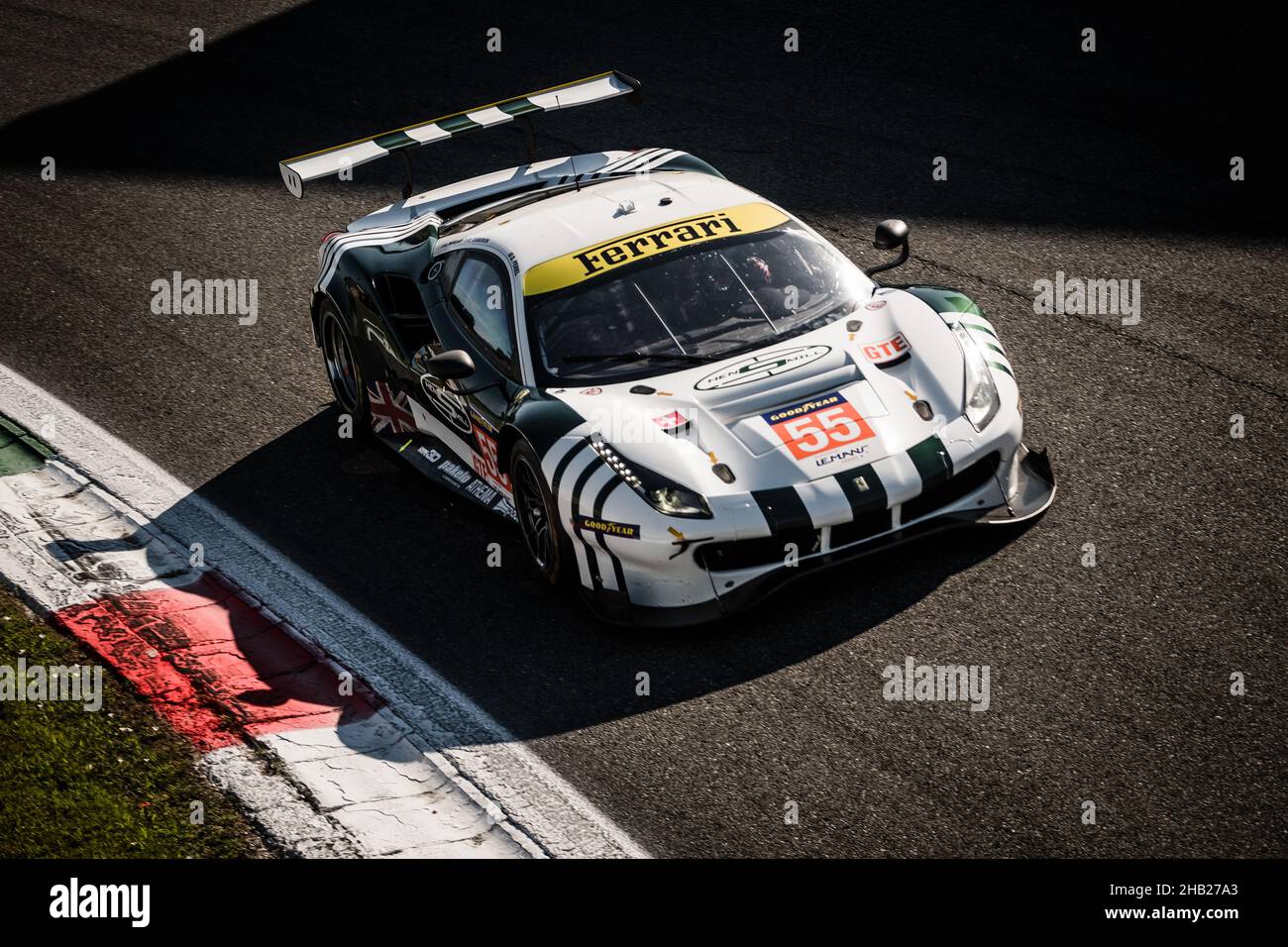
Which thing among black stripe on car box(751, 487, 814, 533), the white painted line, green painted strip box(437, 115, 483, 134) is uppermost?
green painted strip box(437, 115, 483, 134)

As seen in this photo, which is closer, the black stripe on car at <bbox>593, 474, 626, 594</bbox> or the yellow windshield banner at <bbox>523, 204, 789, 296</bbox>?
the black stripe on car at <bbox>593, 474, 626, 594</bbox>

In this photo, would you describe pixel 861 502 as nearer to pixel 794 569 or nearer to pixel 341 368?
pixel 794 569

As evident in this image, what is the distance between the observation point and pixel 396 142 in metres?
8.05

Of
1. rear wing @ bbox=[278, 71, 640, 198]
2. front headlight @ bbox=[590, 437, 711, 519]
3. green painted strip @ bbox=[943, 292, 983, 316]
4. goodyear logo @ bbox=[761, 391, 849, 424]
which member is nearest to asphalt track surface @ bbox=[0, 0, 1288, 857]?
front headlight @ bbox=[590, 437, 711, 519]

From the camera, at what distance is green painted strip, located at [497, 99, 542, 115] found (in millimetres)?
8242

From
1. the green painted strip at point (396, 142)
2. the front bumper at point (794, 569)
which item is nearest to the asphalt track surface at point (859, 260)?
the front bumper at point (794, 569)

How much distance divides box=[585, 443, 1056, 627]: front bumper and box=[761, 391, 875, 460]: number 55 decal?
0.36 m

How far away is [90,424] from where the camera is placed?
823cm

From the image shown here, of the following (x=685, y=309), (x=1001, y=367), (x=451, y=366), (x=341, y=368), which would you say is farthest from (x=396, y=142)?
(x=1001, y=367)

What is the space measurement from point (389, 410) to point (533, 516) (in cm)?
162

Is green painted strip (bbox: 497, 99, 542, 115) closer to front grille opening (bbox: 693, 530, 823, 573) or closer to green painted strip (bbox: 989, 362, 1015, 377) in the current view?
green painted strip (bbox: 989, 362, 1015, 377)

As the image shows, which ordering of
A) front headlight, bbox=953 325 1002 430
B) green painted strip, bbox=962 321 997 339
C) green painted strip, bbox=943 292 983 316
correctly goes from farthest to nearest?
green painted strip, bbox=943 292 983 316
green painted strip, bbox=962 321 997 339
front headlight, bbox=953 325 1002 430
